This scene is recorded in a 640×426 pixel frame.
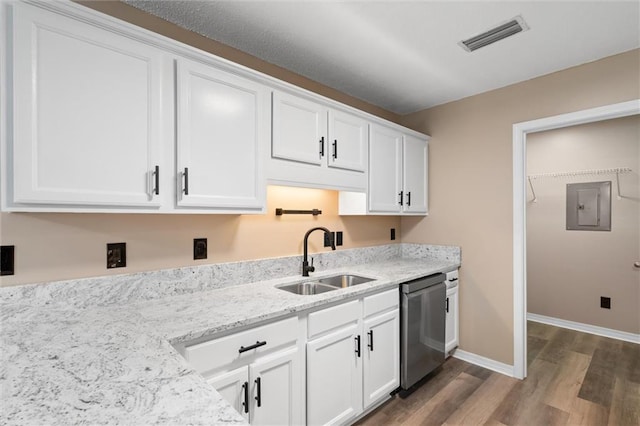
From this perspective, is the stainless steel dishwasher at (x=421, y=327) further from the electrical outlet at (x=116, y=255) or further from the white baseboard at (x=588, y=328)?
the white baseboard at (x=588, y=328)

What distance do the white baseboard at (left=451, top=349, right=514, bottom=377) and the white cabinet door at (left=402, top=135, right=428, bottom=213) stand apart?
1403 millimetres

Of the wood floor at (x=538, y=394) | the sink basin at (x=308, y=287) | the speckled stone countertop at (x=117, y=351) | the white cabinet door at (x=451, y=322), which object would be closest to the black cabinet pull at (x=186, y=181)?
the speckled stone countertop at (x=117, y=351)

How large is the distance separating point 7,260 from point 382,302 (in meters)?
1.99

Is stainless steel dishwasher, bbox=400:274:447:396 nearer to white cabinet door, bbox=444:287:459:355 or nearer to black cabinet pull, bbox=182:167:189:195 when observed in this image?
white cabinet door, bbox=444:287:459:355

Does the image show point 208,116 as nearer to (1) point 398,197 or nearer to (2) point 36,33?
(2) point 36,33

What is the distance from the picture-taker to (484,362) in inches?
112

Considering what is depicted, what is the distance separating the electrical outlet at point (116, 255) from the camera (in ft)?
5.30

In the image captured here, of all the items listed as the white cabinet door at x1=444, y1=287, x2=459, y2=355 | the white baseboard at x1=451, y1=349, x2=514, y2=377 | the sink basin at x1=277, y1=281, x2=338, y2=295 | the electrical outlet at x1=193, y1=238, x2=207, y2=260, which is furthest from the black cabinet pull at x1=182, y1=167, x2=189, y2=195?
the white baseboard at x1=451, y1=349, x2=514, y2=377

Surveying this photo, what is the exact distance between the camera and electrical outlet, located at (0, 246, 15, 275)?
53.1 inches

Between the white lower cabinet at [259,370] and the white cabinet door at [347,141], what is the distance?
1227mm

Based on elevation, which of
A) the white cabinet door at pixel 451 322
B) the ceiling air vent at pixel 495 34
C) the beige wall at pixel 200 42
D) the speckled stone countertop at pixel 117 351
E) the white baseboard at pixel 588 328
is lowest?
the white baseboard at pixel 588 328

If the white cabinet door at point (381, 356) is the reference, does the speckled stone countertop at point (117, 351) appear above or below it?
above

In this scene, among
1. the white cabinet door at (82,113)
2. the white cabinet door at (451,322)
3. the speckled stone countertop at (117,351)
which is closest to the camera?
the speckled stone countertop at (117,351)

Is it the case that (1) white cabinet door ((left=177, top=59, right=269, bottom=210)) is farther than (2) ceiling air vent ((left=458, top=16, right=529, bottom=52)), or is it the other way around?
(2) ceiling air vent ((left=458, top=16, right=529, bottom=52))
